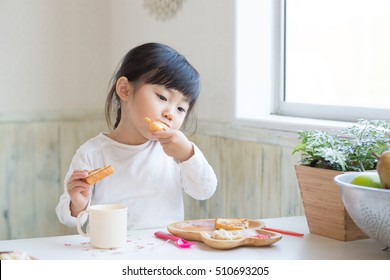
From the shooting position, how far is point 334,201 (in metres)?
1.50

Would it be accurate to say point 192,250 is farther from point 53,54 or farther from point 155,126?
point 53,54

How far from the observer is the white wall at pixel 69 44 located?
9.46 feet

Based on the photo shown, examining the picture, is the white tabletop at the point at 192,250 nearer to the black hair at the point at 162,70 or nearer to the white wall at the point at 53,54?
the black hair at the point at 162,70

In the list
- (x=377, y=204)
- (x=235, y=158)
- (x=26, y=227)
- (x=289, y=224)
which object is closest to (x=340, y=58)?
(x=235, y=158)

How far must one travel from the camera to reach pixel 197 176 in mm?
1831

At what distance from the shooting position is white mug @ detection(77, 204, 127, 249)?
1371mm

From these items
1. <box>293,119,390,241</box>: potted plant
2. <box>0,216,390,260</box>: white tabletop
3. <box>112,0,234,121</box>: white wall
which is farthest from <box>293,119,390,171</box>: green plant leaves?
<box>112,0,234,121</box>: white wall

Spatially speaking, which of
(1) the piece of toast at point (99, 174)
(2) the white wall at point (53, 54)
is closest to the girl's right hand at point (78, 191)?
(1) the piece of toast at point (99, 174)

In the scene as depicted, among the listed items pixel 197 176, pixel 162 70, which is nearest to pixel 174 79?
pixel 162 70

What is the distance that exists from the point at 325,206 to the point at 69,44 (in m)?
1.82

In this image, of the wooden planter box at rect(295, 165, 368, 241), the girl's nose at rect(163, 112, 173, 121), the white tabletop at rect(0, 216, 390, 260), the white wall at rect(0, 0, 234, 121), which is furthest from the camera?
the white wall at rect(0, 0, 234, 121)

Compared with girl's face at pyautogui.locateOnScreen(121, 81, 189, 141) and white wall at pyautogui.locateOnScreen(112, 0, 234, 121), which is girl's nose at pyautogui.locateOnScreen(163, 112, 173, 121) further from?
white wall at pyautogui.locateOnScreen(112, 0, 234, 121)

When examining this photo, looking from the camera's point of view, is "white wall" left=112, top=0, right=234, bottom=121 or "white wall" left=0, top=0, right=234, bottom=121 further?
"white wall" left=0, top=0, right=234, bottom=121
